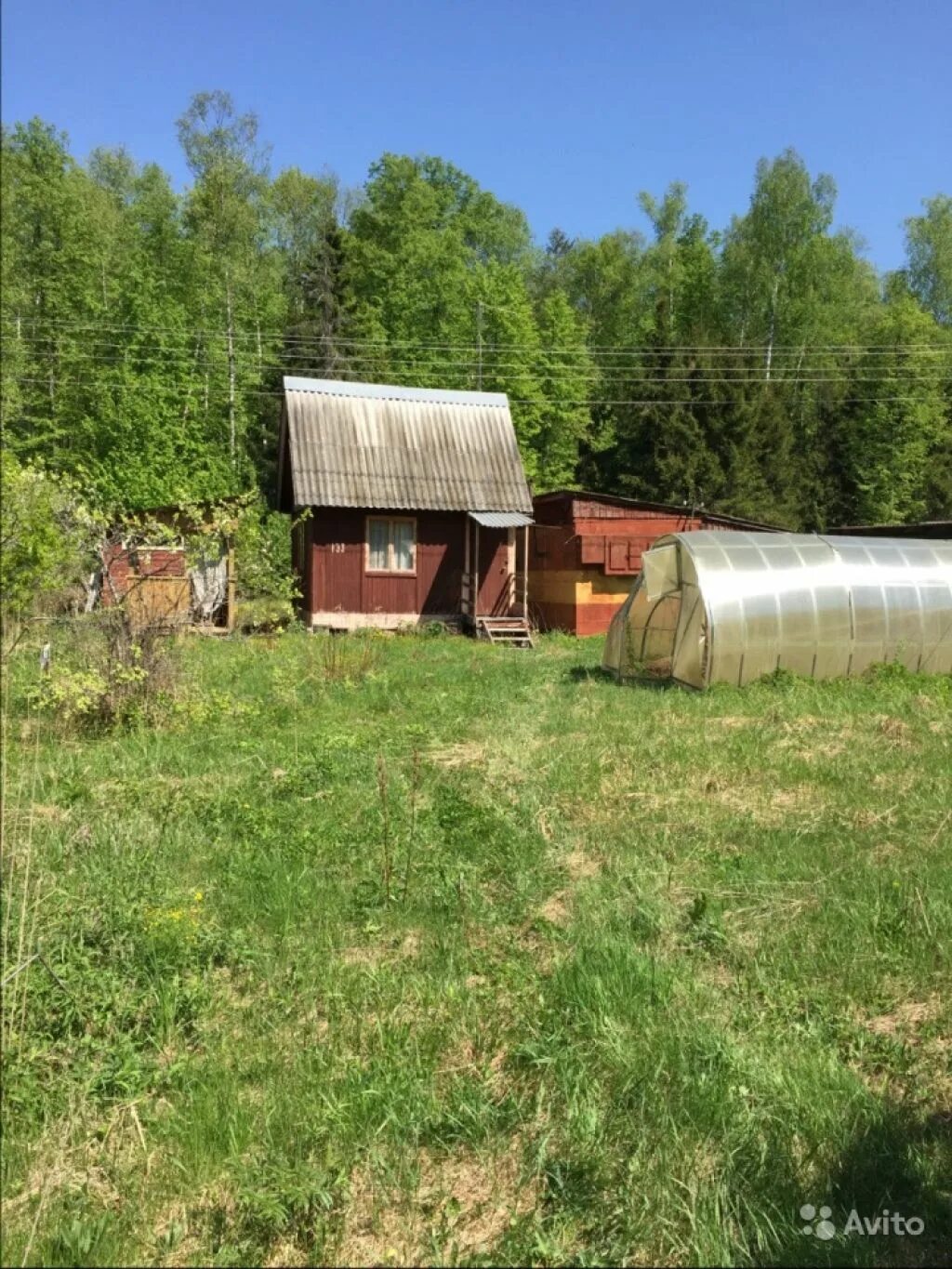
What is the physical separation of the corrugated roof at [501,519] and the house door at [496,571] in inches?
15.3

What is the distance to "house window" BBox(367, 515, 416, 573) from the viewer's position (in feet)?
65.6

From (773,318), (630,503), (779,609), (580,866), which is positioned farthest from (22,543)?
(773,318)

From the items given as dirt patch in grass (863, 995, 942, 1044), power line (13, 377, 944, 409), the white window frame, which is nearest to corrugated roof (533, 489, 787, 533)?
the white window frame

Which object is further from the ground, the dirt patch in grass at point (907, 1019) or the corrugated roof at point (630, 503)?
the corrugated roof at point (630, 503)

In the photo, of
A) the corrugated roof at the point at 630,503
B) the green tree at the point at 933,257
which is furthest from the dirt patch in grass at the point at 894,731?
the green tree at the point at 933,257

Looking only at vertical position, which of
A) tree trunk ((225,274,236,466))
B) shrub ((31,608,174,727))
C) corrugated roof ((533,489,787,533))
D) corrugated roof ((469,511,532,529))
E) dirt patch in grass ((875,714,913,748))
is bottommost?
dirt patch in grass ((875,714,913,748))

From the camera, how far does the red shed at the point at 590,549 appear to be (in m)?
19.5

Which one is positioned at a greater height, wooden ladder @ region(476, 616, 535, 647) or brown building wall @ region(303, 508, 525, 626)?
brown building wall @ region(303, 508, 525, 626)

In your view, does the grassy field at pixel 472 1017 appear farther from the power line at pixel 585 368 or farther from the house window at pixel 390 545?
the power line at pixel 585 368

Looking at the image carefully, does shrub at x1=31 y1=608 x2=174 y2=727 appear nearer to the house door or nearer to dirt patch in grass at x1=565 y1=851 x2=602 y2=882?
dirt patch in grass at x1=565 y1=851 x2=602 y2=882

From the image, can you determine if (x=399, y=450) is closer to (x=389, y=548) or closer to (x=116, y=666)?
(x=389, y=548)

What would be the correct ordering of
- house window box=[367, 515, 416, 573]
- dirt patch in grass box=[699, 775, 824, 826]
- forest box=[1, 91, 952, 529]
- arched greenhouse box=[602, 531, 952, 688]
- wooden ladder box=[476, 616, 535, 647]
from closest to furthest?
1. dirt patch in grass box=[699, 775, 824, 826]
2. arched greenhouse box=[602, 531, 952, 688]
3. wooden ladder box=[476, 616, 535, 647]
4. house window box=[367, 515, 416, 573]
5. forest box=[1, 91, 952, 529]

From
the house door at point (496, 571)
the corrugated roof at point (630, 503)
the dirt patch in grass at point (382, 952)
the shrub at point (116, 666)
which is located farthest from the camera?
the house door at point (496, 571)

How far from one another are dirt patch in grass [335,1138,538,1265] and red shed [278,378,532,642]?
1592 centimetres
